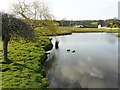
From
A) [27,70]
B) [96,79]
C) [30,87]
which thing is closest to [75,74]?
[96,79]

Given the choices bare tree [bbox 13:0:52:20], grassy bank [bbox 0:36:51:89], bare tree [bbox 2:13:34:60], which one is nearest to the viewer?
grassy bank [bbox 0:36:51:89]

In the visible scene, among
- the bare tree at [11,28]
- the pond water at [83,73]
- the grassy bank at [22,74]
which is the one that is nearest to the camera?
the grassy bank at [22,74]

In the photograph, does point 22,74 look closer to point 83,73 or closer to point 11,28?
point 11,28

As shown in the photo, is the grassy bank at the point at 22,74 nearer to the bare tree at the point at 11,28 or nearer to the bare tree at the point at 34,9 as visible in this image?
the bare tree at the point at 11,28

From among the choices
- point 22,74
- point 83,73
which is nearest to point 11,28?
point 22,74

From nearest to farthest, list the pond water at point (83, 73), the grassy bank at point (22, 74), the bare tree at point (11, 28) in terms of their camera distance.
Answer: the grassy bank at point (22, 74), the pond water at point (83, 73), the bare tree at point (11, 28)

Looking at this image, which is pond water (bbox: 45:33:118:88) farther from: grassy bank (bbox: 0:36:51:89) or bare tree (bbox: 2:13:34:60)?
bare tree (bbox: 2:13:34:60)

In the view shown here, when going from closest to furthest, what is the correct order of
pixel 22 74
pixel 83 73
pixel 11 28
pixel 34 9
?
pixel 22 74
pixel 11 28
pixel 83 73
pixel 34 9

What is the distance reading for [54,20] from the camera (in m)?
30.2

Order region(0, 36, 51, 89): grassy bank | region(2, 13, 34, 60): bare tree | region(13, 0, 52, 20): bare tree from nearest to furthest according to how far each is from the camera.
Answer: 1. region(0, 36, 51, 89): grassy bank
2. region(2, 13, 34, 60): bare tree
3. region(13, 0, 52, 20): bare tree

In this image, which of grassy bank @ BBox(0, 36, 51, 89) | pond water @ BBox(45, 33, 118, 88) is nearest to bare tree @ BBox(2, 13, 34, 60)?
grassy bank @ BBox(0, 36, 51, 89)

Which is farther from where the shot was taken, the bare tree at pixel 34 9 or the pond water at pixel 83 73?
the bare tree at pixel 34 9

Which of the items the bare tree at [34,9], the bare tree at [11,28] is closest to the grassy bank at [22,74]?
the bare tree at [11,28]

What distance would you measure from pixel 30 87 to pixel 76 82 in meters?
4.43
